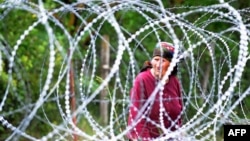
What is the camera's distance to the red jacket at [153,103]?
170 inches

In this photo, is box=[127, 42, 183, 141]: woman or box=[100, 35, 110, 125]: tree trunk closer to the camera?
box=[127, 42, 183, 141]: woman

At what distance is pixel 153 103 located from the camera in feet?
14.2

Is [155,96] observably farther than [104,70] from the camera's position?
No

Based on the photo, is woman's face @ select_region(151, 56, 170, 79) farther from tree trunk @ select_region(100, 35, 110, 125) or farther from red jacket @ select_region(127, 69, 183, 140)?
tree trunk @ select_region(100, 35, 110, 125)

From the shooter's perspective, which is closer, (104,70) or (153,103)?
(153,103)

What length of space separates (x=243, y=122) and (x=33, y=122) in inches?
215

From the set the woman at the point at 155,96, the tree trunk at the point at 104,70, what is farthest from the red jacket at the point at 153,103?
the tree trunk at the point at 104,70

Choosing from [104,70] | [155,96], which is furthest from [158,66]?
[104,70]

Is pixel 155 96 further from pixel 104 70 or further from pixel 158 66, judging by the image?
pixel 104 70

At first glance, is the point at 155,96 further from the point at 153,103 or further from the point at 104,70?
the point at 104,70

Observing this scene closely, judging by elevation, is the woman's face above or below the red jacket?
above

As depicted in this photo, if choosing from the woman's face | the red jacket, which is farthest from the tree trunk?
the woman's face

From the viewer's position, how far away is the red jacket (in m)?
4.31

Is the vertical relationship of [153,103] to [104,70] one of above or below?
below
